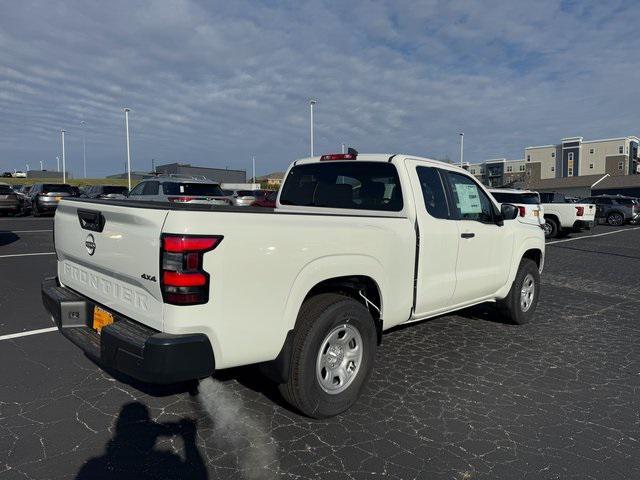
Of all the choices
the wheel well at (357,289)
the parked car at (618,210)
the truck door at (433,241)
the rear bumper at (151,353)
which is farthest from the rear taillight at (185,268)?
the parked car at (618,210)

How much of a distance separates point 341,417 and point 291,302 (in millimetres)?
1032

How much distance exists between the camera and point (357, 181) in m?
4.61

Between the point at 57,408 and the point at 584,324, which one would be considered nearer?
the point at 57,408

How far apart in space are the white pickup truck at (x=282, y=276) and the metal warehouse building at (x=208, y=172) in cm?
3908

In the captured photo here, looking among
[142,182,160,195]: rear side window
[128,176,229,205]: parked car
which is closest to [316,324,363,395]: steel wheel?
[128,176,229,205]: parked car

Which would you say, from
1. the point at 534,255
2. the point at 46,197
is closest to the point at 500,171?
the point at 46,197

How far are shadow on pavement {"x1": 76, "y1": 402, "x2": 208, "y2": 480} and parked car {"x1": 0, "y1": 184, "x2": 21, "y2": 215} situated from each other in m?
23.4

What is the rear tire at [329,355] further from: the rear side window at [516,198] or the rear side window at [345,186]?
the rear side window at [516,198]

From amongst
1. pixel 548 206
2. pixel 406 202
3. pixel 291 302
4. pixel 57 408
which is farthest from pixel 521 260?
pixel 548 206

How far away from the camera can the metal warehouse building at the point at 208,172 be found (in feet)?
146

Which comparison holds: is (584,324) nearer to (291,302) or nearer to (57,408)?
(291,302)

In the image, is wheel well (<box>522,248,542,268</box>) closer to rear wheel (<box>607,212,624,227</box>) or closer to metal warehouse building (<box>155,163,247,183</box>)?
rear wheel (<box>607,212,624,227</box>)

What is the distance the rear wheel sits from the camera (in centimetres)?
2565

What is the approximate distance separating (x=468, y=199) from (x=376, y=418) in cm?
245
